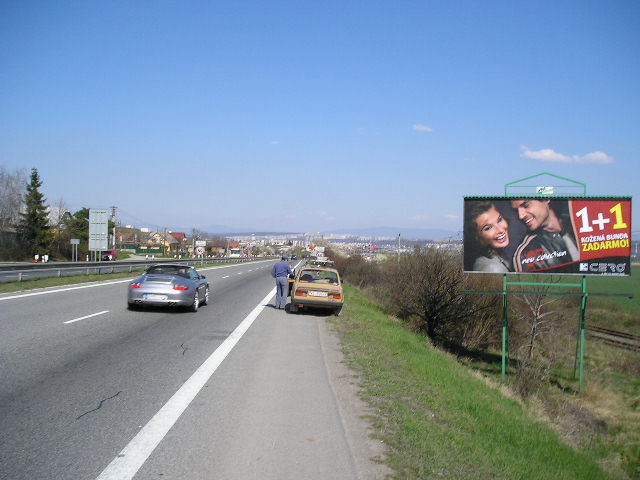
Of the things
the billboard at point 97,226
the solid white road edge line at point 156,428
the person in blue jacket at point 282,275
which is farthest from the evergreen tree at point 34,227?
the solid white road edge line at point 156,428

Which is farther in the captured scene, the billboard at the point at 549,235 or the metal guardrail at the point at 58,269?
the metal guardrail at the point at 58,269

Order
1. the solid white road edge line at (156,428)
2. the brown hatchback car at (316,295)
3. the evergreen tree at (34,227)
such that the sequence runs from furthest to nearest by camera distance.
→ the evergreen tree at (34,227), the brown hatchback car at (316,295), the solid white road edge line at (156,428)

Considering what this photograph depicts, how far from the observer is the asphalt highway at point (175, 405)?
478 cm

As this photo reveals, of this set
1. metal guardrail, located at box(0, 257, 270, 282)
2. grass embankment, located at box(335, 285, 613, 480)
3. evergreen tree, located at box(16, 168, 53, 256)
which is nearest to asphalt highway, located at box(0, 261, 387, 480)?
grass embankment, located at box(335, 285, 613, 480)

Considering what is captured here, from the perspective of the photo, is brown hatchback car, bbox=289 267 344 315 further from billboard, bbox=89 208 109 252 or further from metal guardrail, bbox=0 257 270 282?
billboard, bbox=89 208 109 252

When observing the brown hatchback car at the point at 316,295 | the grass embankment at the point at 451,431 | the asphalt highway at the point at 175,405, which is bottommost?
the grass embankment at the point at 451,431

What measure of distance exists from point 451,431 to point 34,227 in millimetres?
78076

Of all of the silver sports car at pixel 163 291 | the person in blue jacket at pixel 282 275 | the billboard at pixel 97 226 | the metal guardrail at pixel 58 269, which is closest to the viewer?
the silver sports car at pixel 163 291

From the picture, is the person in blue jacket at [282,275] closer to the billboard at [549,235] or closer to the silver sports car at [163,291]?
the silver sports car at [163,291]

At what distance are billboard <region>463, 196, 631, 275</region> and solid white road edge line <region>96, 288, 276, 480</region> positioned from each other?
442 inches

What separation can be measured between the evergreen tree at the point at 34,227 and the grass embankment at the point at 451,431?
7281cm

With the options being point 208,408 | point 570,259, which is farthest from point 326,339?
point 570,259

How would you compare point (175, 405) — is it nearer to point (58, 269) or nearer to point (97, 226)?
point (58, 269)

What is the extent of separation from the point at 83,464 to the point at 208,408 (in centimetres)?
196
